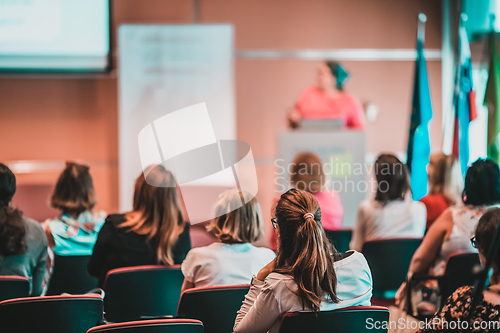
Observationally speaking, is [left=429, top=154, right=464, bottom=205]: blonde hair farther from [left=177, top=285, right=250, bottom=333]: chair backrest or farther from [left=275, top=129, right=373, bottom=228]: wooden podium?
[left=177, top=285, right=250, bottom=333]: chair backrest

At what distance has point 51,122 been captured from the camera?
583cm

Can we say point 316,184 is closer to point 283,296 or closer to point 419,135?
point 419,135

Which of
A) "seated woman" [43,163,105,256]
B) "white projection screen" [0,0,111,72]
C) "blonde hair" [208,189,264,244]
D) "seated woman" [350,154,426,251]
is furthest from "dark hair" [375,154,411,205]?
"white projection screen" [0,0,111,72]

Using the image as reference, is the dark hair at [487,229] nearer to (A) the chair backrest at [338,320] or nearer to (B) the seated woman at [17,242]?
(A) the chair backrest at [338,320]

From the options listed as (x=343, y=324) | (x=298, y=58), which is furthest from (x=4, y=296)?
(x=298, y=58)

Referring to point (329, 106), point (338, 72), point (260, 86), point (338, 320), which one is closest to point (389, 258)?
point (338, 320)

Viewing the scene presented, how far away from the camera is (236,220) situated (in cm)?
228

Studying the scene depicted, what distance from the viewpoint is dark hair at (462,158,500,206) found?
2.61m

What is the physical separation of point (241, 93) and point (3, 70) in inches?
108

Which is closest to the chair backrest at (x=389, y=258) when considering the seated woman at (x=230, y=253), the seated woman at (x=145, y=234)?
the seated woman at (x=230, y=253)

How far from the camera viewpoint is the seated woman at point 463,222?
8.57ft

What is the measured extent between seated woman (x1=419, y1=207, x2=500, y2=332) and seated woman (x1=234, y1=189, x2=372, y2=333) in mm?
261

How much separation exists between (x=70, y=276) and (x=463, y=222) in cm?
229

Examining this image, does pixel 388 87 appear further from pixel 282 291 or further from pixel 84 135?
pixel 282 291
